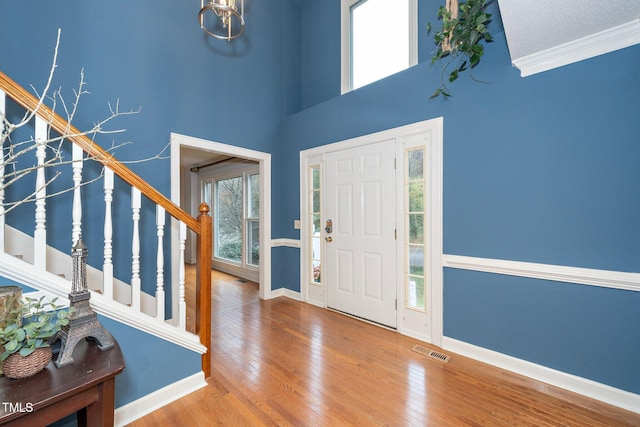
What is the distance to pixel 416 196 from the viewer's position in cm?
272

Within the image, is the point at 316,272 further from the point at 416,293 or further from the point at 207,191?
the point at 207,191

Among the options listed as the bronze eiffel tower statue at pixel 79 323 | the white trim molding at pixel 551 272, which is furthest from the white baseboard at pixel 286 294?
the bronze eiffel tower statue at pixel 79 323

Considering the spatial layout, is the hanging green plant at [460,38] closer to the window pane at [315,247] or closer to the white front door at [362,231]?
the white front door at [362,231]

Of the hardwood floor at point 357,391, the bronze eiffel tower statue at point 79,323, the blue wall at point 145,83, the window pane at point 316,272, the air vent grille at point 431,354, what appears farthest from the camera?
the window pane at point 316,272

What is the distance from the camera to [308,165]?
3.71m

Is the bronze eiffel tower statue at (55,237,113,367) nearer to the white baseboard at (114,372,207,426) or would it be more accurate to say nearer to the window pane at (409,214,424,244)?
the white baseboard at (114,372,207,426)

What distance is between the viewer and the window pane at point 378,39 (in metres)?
3.15

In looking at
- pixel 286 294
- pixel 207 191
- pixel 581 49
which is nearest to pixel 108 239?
pixel 286 294

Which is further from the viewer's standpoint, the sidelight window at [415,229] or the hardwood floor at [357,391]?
the sidelight window at [415,229]

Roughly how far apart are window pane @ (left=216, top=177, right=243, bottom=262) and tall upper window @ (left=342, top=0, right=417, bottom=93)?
3199 millimetres

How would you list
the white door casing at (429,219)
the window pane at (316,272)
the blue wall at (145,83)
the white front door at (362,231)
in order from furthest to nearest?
the window pane at (316,272) < the white front door at (362,231) < the white door casing at (429,219) < the blue wall at (145,83)

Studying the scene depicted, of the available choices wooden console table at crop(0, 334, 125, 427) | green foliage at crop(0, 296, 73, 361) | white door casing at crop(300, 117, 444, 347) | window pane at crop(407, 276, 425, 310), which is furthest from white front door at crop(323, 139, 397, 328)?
green foliage at crop(0, 296, 73, 361)

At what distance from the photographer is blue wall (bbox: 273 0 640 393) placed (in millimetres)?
1757

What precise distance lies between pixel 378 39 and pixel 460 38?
1.37m
